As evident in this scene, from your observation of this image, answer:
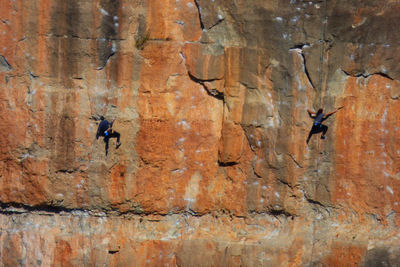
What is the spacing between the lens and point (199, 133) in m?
4.62

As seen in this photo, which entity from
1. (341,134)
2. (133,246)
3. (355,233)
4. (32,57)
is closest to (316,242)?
(355,233)

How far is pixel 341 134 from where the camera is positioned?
474 centimetres

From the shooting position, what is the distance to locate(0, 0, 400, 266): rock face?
4.34m

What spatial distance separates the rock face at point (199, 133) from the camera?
14.2 ft

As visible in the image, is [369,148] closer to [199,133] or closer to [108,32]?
[199,133]

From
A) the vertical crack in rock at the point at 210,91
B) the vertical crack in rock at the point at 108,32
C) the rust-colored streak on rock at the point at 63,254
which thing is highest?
the vertical crack in rock at the point at 108,32

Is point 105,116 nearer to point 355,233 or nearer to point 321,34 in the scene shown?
point 321,34

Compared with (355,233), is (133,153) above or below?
above

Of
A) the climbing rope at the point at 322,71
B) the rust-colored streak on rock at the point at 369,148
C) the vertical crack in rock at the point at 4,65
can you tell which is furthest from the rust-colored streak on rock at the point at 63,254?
the rust-colored streak on rock at the point at 369,148

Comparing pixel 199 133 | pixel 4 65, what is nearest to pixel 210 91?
pixel 199 133

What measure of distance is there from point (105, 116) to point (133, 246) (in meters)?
1.64

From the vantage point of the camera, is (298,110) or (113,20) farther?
(298,110)

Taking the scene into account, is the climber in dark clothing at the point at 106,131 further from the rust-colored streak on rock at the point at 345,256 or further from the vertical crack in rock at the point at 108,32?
the rust-colored streak on rock at the point at 345,256

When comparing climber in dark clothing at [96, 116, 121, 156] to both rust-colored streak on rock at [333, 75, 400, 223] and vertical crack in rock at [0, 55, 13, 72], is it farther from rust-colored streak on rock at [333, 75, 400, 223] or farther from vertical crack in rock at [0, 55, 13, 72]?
rust-colored streak on rock at [333, 75, 400, 223]
